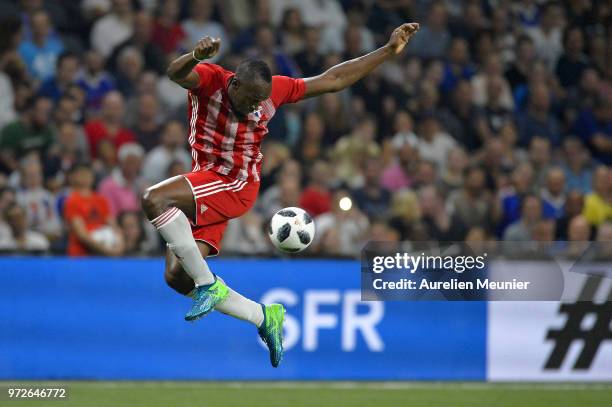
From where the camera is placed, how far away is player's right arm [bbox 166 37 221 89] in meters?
7.75

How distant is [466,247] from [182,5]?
17.0ft

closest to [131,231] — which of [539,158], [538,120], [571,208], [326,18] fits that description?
[326,18]

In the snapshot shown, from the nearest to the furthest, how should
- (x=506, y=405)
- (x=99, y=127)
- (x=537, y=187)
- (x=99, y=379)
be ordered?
(x=506, y=405), (x=99, y=379), (x=99, y=127), (x=537, y=187)

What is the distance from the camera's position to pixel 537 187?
558 inches

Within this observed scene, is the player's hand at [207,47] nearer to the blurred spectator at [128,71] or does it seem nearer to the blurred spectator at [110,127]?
the blurred spectator at [110,127]

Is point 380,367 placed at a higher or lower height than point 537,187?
lower

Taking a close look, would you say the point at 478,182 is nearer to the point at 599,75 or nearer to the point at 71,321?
the point at 599,75

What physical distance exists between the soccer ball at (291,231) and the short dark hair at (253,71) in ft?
3.61

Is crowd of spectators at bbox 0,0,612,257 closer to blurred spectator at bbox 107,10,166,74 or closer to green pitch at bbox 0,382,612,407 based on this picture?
blurred spectator at bbox 107,10,166,74

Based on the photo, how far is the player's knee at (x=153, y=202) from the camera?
8.26 m

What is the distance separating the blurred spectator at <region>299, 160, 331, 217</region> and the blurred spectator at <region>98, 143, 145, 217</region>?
1.69m

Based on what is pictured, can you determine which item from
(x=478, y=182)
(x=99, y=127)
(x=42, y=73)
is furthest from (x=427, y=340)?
(x=42, y=73)

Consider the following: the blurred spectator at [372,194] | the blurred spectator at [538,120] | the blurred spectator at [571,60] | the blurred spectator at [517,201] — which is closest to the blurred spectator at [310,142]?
the blurred spectator at [372,194]

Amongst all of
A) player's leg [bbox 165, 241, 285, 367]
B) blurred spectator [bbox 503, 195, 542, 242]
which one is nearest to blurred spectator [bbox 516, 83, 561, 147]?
blurred spectator [bbox 503, 195, 542, 242]
